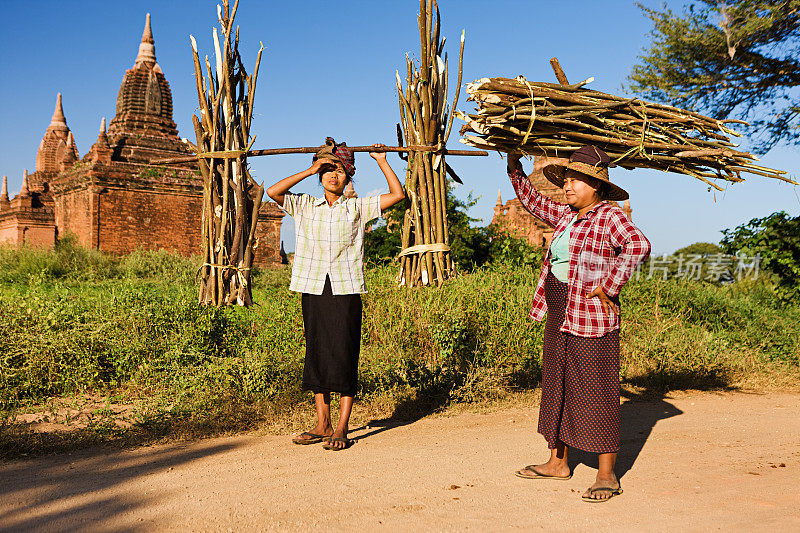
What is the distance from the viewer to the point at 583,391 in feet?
10.6

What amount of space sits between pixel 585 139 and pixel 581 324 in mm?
1366

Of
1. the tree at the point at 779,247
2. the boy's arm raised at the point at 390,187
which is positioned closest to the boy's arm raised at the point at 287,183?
the boy's arm raised at the point at 390,187

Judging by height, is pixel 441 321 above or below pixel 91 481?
above

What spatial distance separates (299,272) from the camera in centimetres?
397

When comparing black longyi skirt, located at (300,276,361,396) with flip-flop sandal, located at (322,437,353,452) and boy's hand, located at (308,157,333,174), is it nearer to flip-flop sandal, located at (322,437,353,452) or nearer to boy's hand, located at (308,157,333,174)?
flip-flop sandal, located at (322,437,353,452)

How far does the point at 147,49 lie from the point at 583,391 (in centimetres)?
1749

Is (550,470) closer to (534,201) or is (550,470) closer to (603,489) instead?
(603,489)

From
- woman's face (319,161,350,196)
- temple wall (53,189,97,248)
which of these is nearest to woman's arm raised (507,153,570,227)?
woman's face (319,161,350,196)

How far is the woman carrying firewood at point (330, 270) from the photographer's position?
12.9 ft

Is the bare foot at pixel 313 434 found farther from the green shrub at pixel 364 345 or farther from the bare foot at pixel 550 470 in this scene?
the bare foot at pixel 550 470

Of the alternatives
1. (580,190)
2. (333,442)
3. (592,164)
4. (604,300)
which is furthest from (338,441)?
(592,164)

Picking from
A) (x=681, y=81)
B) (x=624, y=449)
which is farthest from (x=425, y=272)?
(x=681, y=81)

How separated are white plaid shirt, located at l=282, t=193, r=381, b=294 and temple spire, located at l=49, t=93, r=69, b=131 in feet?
86.9

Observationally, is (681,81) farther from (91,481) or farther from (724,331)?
(91,481)
